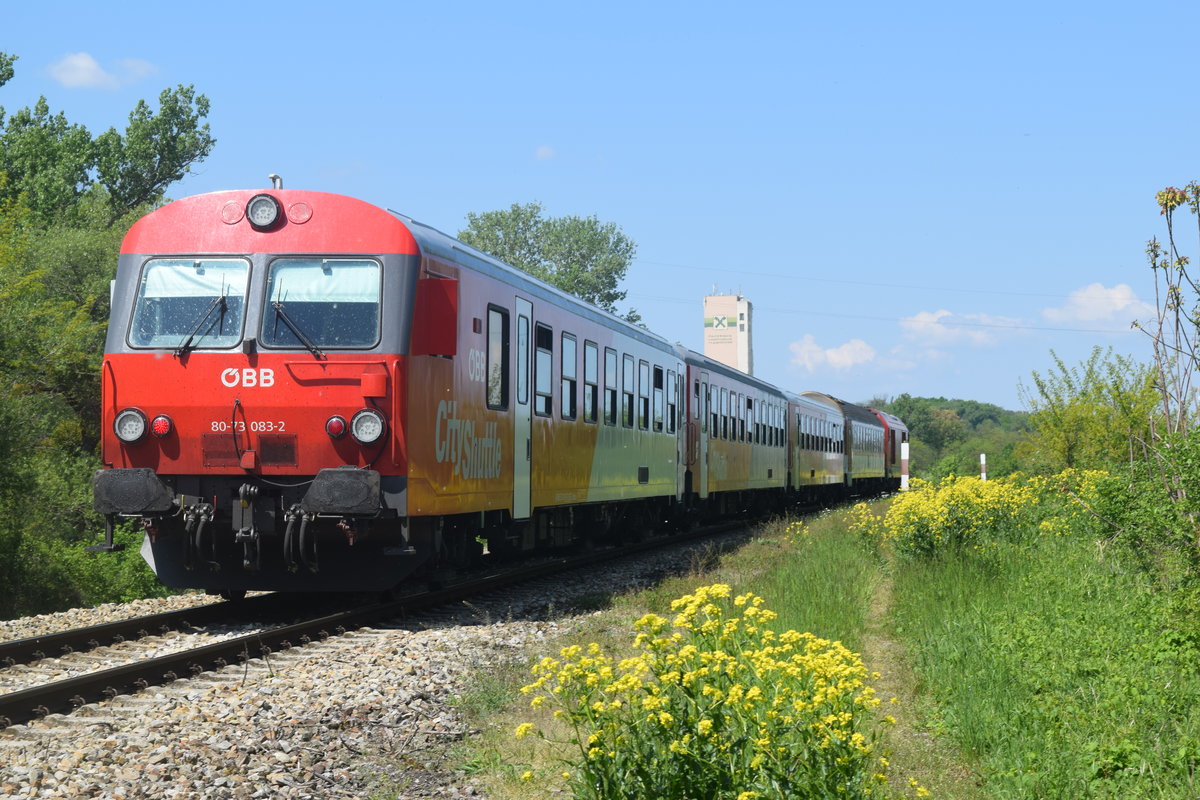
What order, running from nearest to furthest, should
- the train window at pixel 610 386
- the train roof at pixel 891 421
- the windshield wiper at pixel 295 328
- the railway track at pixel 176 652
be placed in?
the railway track at pixel 176 652 < the windshield wiper at pixel 295 328 < the train window at pixel 610 386 < the train roof at pixel 891 421

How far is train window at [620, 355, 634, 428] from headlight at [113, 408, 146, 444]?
766 centimetres

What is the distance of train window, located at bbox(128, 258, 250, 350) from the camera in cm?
994

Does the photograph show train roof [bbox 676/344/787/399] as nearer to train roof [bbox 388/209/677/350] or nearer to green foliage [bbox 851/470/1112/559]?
train roof [bbox 388/209/677/350]

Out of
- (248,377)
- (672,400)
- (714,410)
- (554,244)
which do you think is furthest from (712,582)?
(554,244)

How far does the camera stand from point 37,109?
1893 inches

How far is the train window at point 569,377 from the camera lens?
13898mm

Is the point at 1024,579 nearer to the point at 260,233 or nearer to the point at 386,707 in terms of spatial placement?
the point at 386,707

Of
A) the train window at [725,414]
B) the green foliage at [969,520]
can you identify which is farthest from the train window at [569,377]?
the train window at [725,414]

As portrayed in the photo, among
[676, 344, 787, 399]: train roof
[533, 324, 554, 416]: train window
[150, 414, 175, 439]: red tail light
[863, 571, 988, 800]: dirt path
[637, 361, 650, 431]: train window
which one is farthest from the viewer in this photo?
[676, 344, 787, 399]: train roof

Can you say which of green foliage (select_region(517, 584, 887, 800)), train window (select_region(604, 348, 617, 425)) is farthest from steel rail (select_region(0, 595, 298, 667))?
train window (select_region(604, 348, 617, 425))

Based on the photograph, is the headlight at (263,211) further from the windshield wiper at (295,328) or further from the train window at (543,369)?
the train window at (543,369)

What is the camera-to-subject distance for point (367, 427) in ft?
31.4

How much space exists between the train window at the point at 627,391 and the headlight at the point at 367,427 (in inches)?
283

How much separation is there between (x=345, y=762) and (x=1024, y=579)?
674cm
